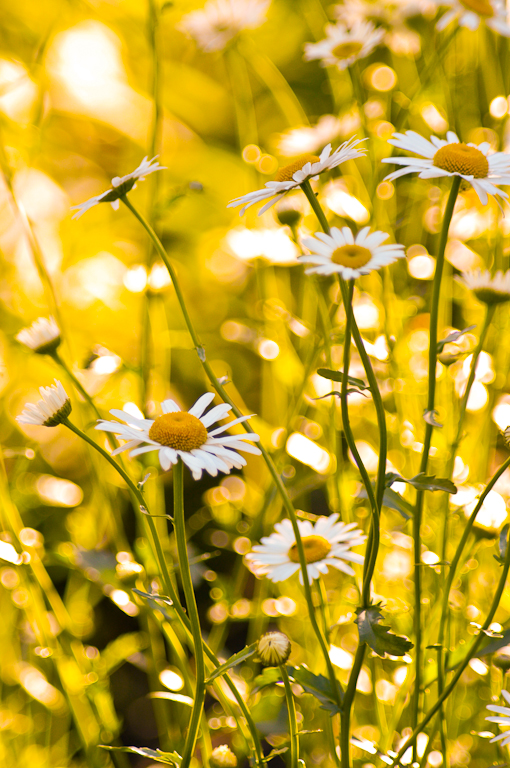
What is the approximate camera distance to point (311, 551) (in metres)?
0.44

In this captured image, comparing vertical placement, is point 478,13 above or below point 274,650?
above

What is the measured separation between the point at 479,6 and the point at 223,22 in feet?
1.04

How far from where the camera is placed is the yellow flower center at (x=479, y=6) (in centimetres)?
66

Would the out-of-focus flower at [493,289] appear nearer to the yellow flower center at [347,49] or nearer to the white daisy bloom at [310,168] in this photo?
the white daisy bloom at [310,168]

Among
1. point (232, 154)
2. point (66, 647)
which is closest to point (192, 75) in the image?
point (232, 154)

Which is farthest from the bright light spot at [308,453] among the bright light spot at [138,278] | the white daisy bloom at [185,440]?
the white daisy bloom at [185,440]

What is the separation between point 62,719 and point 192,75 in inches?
50.3

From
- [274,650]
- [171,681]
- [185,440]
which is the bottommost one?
[171,681]

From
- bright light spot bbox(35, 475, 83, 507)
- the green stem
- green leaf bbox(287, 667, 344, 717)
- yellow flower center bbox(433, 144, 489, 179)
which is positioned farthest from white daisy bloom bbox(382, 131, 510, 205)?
bright light spot bbox(35, 475, 83, 507)

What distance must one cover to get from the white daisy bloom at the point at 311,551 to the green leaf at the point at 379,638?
0.05 metres

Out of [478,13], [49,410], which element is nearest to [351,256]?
[49,410]

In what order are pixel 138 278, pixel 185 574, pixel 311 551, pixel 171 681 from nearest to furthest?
pixel 185 574
pixel 311 551
pixel 171 681
pixel 138 278

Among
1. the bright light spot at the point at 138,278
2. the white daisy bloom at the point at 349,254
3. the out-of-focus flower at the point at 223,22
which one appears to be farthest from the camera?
the out-of-focus flower at the point at 223,22

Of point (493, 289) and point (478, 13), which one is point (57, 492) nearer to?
point (493, 289)
